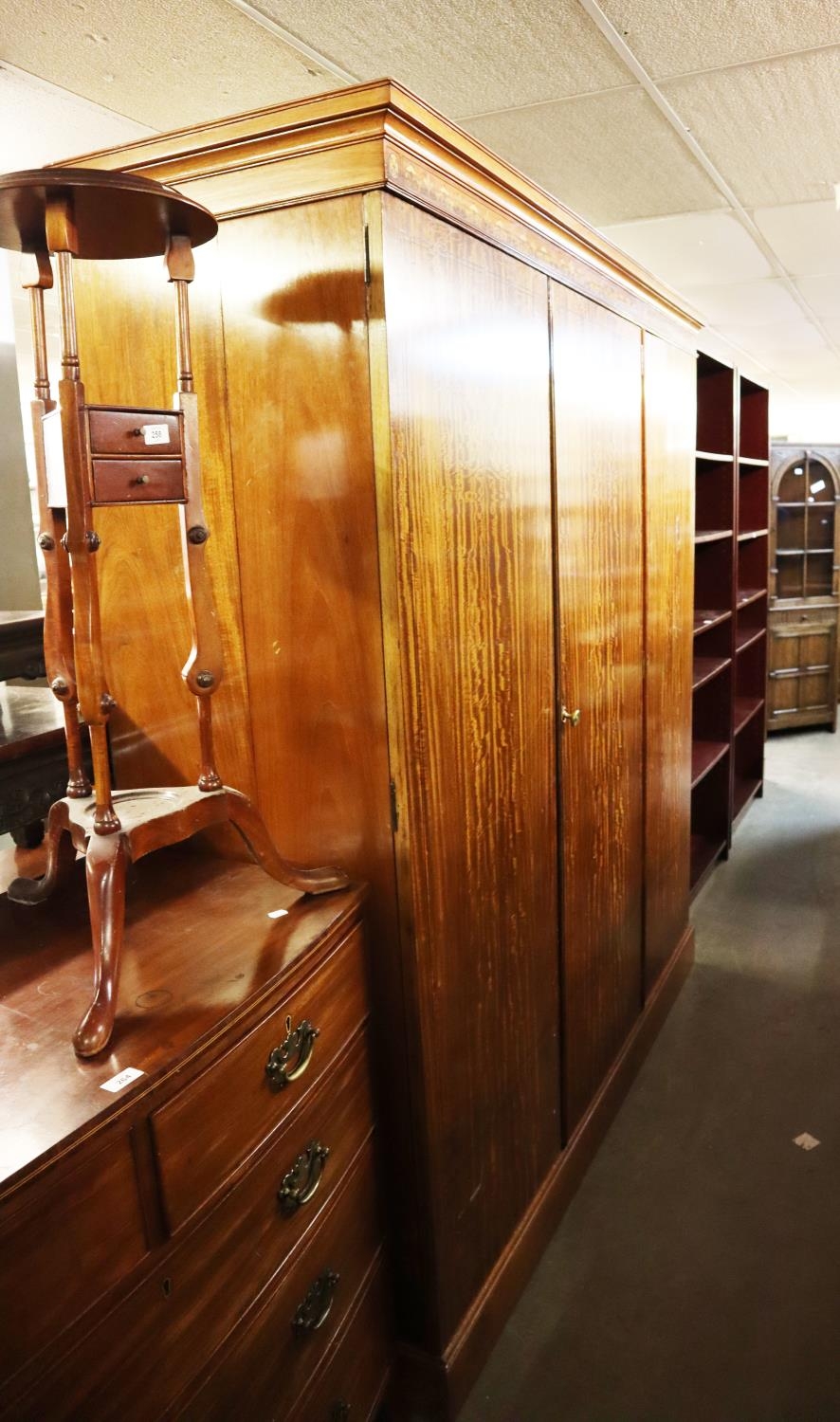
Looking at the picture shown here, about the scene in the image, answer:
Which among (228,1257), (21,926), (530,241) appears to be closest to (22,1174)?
(228,1257)

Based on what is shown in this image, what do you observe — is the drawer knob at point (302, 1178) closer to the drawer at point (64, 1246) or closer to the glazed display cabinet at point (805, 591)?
the drawer at point (64, 1246)

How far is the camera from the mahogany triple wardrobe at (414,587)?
153cm

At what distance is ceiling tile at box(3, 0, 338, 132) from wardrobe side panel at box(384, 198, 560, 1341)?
2.26 feet

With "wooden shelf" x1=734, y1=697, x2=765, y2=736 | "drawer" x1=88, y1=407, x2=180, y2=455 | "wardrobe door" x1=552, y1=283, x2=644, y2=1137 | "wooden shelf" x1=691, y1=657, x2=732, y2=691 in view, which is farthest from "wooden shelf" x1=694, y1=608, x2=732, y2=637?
"drawer" x1=88, y1=407, x2=180, y2=455

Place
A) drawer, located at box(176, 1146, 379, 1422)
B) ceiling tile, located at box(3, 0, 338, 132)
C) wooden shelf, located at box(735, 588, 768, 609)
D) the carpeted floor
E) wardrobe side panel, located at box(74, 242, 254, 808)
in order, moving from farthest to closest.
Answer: wooden shelf, located at box(735, 588, 768, 609), the carpeted floor, ceiling tile, located at box(3, 0, 338, 132), wardrobe side panel, located at box(74, 242, 254, 808), drawer, located at box(176, 1146, 379, 1422)

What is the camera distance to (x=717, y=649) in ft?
15.3

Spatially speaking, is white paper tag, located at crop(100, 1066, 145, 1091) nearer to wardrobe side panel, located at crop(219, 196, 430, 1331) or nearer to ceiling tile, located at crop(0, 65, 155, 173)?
wardrobe side panel, located at crop(219, 196, 430, 1331)

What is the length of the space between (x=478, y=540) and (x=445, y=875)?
1.99ft

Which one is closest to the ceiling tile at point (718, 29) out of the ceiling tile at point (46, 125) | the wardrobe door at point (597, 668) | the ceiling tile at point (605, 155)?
the ceiling tile at point (605, 155)

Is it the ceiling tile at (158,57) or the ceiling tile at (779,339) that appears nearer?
the ceiling tile at (158,57)

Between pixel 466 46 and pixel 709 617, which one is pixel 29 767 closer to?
pixel 466 46

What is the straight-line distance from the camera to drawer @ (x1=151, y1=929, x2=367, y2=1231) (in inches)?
47.8

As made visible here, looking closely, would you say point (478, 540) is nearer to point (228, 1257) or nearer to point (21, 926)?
point (21, 926)

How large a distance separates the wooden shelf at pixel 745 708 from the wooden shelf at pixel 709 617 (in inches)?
27.3
